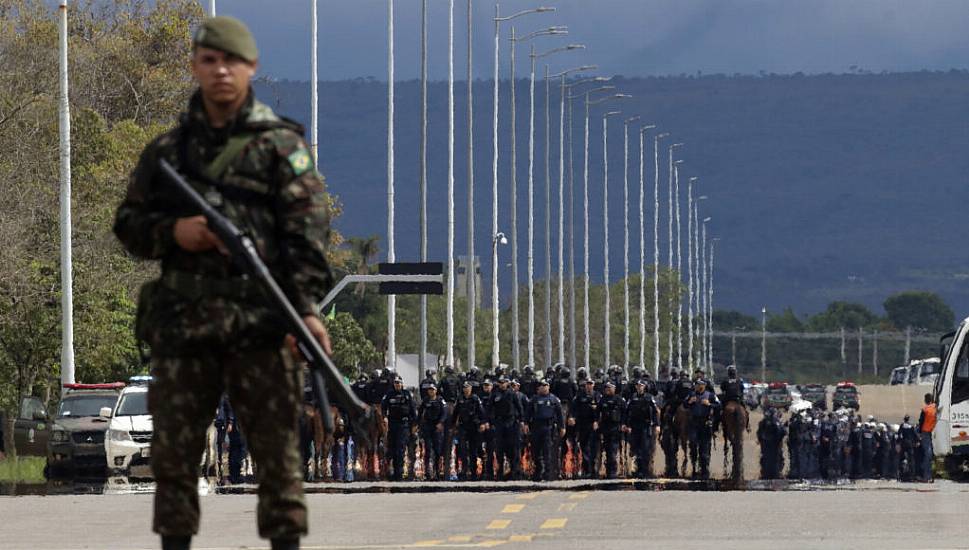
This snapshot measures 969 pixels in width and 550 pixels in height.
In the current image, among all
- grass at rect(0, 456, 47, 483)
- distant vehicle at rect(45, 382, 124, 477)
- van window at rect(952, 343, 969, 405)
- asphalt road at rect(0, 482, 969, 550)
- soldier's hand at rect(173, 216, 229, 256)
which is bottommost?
grass at rect(0, 456, 47, 483)

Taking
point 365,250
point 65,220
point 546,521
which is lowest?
point 546,521

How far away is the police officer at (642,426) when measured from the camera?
132 feet

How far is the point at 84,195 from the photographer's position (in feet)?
177

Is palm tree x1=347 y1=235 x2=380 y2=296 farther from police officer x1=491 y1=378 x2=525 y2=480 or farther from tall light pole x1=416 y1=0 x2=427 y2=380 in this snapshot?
police officer x1=491 y1=378 x2=525 y2=480

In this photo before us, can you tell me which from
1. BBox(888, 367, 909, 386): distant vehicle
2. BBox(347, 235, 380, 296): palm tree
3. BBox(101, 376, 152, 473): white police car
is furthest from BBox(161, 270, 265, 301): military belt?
BBox(347, 235, 380, 296): palm tree

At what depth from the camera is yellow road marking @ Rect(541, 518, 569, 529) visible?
18297mm

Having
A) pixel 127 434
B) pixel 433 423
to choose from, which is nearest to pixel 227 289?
pixel 127 434

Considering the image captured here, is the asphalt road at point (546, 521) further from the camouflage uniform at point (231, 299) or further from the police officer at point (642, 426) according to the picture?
the police officer at point (642, 426)

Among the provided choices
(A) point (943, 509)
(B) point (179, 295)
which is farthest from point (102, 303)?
(B) point (179, 295)

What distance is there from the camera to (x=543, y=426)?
38.0m

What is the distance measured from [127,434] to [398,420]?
4308mm

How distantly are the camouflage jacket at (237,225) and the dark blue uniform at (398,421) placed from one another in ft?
96.6

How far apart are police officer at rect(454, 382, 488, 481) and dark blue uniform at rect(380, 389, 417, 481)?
85 cm

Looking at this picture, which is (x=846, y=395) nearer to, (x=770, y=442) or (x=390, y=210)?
(x=390, y=210)
